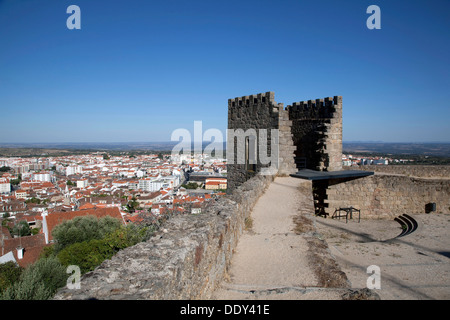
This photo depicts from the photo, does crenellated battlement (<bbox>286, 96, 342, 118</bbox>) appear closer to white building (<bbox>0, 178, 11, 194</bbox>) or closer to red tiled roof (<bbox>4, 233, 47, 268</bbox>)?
red tiled roof (<bbox>4, 233, 47, 268</bbox>)

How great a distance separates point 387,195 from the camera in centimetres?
1045

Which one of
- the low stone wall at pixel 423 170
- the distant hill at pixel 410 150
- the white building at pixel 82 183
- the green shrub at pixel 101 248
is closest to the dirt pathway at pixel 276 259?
the green shrub at pixel 101 248

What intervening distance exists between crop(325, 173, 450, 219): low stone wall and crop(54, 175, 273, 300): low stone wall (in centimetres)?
757

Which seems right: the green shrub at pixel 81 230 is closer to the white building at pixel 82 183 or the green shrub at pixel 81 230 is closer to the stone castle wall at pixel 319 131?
the stone castle wall at pixel 319 131

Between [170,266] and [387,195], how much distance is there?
10608 mm

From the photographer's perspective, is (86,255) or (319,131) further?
(86,255)

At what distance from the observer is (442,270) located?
5.43 m

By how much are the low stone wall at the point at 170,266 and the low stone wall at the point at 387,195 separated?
757 centimetres

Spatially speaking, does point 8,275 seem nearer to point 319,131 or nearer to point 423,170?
point 319,131

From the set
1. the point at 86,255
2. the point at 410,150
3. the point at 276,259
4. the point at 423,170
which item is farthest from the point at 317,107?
the point at 410,150

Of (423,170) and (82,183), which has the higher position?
(423,170)

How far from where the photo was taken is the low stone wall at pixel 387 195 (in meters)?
10.2
